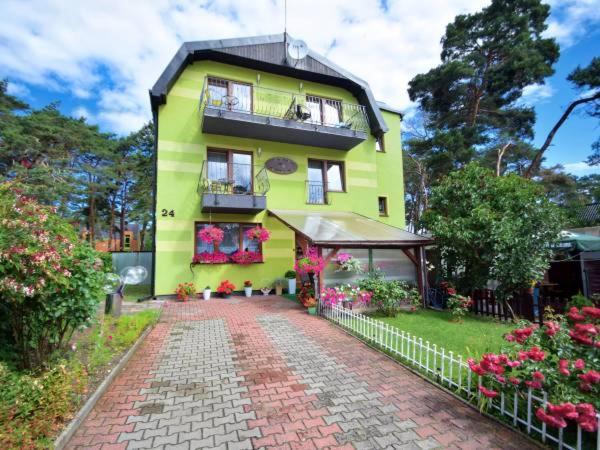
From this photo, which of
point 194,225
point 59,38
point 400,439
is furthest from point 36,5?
point 400,439

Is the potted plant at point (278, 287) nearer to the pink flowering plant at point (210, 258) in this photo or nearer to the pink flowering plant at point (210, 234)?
the pink flowering plant at point (210, 258)

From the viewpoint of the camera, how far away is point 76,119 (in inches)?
906

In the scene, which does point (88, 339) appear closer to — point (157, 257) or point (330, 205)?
point (157, 257)

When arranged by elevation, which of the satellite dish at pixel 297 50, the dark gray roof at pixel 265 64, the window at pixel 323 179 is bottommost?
the window at pixel 323 179

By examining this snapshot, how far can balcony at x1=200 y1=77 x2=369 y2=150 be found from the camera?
442 inches

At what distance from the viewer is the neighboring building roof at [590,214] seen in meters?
20.9

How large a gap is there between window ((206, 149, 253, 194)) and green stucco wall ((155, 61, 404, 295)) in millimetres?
345

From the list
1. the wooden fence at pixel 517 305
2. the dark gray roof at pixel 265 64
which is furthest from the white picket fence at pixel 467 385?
the dark gray roof at pixel 265 64

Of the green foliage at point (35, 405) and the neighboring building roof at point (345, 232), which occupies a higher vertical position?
the neighboring building roof at point (345, 232)

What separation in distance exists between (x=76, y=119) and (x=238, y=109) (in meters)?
19.5

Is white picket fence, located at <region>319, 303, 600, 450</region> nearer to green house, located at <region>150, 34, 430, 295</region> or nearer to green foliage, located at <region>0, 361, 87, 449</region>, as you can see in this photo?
green house, located at <region>150, 34, 430, 295</region>

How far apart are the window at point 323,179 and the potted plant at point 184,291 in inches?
247

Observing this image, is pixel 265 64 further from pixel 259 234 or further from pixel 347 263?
pixel 347 263

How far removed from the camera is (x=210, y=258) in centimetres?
1116
